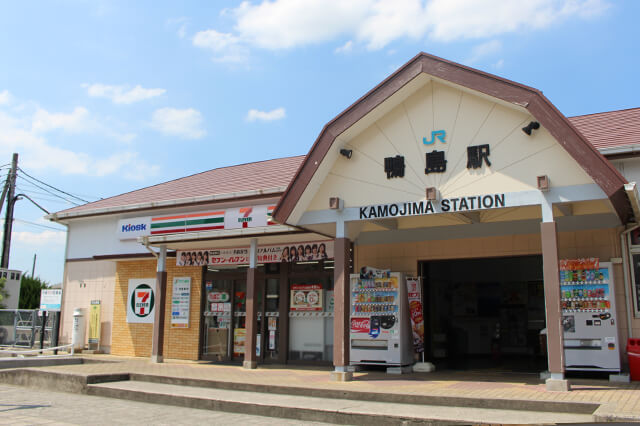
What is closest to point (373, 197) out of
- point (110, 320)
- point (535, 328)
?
point (110, 320)

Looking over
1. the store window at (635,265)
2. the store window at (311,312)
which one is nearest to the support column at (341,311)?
the store window at (311,312)

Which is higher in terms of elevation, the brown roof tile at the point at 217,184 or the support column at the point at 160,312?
the brown roof tile at the point at 217,184

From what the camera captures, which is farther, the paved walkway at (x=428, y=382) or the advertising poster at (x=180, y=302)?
the advertising poster at (x=180, y=302)

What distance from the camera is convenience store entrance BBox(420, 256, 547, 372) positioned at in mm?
18250

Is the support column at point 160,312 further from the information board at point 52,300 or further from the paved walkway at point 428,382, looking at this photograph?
the information board at point 52,300

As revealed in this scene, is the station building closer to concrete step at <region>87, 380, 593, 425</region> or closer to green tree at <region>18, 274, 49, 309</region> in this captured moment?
concrete step at <region>87, 380, 593, 425</region>

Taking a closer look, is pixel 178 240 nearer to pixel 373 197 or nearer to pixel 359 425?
pixel 373 197

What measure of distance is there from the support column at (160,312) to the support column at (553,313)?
9297 millimetres

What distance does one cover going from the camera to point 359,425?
717 cm

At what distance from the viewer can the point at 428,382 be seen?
9.45 meters

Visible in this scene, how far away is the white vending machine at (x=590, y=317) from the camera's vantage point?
9.27 meters

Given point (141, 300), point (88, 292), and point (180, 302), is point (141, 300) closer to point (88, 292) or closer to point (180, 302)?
point (180, 302)

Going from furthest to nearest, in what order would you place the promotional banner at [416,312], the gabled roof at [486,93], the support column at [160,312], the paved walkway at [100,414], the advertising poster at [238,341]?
the advertising poster at [238,341] → the support column at [160,312] → the promotional banner at [416,312] → the gabled roof at [486,93] → the paved walkway at [100,414]

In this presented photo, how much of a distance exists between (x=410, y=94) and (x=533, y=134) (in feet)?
7.46
